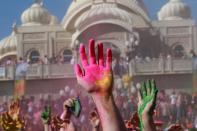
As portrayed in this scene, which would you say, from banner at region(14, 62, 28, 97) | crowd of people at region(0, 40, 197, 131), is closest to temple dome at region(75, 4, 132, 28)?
banner at region(14, 62, 28, 97)

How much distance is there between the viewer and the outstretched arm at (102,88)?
4055mm

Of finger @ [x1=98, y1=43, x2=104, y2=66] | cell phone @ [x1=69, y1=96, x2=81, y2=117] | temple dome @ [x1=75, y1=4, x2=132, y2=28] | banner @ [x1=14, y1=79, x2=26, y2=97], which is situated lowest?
banner @ [x1=14, y1=79, x2=26, y2=97]

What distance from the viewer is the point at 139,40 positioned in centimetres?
3578

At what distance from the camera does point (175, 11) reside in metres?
44.4

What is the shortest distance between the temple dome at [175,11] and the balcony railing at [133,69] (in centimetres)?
1170

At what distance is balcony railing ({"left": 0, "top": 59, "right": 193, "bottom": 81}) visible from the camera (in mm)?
31953

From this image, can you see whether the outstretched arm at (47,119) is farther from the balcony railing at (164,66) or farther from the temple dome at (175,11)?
the temple dome at (175,11)

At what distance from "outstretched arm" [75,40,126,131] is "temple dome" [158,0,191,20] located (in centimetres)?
3988

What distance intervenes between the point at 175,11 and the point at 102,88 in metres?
40.7

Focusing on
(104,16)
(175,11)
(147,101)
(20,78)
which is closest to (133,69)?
(20,78)

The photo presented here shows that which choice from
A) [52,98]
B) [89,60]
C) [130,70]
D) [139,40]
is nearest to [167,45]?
[139,40]

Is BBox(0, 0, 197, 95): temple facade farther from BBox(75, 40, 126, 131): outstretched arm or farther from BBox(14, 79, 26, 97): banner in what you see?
BBox(75, 40, 126, 131): outstretched arm

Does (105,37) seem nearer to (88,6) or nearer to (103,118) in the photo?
(88,6)

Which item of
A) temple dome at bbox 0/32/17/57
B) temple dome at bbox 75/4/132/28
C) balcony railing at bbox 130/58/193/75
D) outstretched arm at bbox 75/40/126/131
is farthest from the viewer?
temple dome at bbox 0/32/17/57
